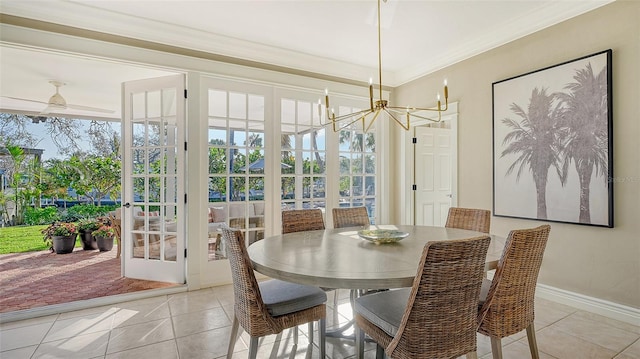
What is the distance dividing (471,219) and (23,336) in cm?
361

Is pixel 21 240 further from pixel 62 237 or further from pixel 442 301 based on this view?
pixel 442 301

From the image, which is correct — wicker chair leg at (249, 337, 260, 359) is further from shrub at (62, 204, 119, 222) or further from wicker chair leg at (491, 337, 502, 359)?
shrub at (62, 204, 119, 222)

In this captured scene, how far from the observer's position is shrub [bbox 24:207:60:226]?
683 centimetres

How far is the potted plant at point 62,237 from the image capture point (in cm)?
532

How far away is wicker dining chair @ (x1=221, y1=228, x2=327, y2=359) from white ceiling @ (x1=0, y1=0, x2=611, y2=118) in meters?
2.21

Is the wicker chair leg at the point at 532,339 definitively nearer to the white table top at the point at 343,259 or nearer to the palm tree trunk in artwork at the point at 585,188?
the white table top at the point at 343,259

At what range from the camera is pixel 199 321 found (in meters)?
2.65

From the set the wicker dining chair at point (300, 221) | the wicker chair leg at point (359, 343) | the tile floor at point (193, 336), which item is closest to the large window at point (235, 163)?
the tile floor at point (193, 336)

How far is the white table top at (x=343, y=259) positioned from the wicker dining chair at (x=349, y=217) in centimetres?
54

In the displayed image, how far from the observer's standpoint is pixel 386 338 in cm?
152

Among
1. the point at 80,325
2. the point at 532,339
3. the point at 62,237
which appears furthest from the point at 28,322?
the point at 532,339

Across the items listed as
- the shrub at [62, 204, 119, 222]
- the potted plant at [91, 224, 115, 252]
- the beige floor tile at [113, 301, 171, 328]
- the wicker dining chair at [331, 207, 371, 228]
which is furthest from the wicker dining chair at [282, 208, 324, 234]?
the shrub at [62, 204, 119, 222]

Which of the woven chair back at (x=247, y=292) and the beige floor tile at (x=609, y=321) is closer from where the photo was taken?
the woven chair back at (x=247, y=292)

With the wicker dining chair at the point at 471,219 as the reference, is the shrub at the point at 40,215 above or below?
below
